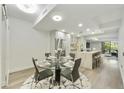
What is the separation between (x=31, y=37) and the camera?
2.71m

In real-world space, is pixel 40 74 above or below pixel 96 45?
below

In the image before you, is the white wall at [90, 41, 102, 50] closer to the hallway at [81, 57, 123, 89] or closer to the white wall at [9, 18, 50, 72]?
the hallway at [81, 57, 123, 89]

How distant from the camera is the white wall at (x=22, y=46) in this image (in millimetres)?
2633

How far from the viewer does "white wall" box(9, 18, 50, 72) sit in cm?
263

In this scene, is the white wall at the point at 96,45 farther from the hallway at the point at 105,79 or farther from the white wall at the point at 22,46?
the white wall at the point at 22,46

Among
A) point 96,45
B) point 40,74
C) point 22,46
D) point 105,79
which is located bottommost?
point 105,79

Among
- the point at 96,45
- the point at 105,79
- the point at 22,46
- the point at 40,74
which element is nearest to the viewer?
the point at 40,74

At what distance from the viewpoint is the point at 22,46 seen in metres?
2.62

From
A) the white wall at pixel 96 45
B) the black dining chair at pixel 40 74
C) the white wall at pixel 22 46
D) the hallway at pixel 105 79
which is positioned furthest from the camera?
the white wall at pixel 96 45

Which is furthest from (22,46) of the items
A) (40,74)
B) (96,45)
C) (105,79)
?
(96,45)

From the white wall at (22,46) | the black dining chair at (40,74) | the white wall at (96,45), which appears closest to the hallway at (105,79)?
the black dining chair at (40,74)

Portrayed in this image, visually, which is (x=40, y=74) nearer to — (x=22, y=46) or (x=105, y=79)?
(x=22, y=46)

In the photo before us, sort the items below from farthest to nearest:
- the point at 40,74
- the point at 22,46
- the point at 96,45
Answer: the point at 96,45 → the point at 22,46 → the point at 40,74
